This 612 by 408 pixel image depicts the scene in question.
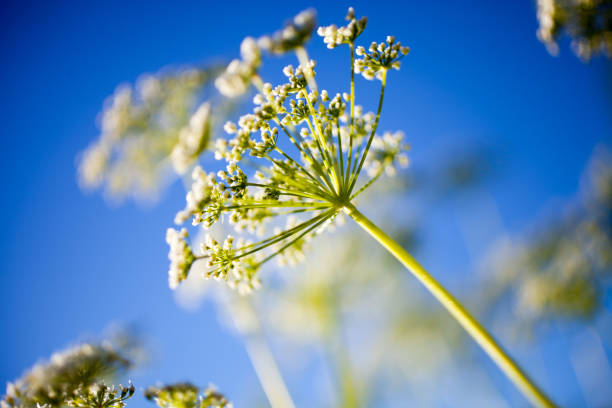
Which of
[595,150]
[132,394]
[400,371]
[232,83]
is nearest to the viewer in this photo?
[232,83]

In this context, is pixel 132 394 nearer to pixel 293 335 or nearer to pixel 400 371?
pixel 293 335

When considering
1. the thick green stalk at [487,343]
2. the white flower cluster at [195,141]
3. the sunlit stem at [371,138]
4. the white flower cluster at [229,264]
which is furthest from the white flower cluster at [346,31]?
the white flower cluster at [229,264]

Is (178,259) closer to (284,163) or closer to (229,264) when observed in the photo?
(229,264)

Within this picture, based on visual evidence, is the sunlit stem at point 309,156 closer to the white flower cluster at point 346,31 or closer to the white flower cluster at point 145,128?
the white flower cluster at point 346,31

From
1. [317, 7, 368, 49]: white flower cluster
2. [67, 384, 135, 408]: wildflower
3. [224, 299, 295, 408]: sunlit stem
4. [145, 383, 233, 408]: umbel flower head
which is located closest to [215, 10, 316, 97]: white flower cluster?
[317, 7, 368, 49]: white flower cluster

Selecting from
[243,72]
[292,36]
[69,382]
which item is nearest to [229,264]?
[243,72]

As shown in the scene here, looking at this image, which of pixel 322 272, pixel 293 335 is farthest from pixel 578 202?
pixel 293 335
